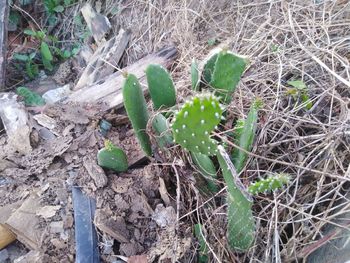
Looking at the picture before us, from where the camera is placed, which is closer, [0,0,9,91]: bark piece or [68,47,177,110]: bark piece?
[68,47,177,110]: bark piece

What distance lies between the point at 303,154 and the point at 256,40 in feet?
2.40

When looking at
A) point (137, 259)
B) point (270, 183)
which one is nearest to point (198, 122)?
point (270, 183)

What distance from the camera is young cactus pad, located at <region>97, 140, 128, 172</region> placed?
154 centimetres

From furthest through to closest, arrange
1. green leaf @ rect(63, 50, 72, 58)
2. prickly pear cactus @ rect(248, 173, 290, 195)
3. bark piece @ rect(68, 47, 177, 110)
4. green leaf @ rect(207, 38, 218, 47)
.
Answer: green leaf @ rect(63, 50, 72, 58) < green leaf @ rect(207, 38, 218, 47) < bark piece @ rect(68, 47, 177, 110) < prickly pear cactus @ rect(248, 173, 290, 195)

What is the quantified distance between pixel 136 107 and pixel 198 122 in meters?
0.45

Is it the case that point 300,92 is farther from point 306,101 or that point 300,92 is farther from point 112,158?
point 112,158

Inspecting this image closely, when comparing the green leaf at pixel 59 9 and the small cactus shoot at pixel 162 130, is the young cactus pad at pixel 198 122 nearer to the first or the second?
the small cactus shoot at pixel 162 130

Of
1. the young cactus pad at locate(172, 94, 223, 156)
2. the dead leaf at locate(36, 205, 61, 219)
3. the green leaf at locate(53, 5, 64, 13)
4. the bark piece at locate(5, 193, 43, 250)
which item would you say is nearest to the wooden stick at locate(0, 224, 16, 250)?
the bark piece at locate(5, 193, 43, 250)

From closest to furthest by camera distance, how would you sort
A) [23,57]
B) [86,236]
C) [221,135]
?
[86,236], [221,135], [23,57]

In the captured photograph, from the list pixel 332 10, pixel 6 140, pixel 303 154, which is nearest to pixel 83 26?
pixel 6 140

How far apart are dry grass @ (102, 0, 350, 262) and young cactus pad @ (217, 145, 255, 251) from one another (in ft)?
0.20

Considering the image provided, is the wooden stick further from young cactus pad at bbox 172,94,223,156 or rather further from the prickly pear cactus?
the prickly pear cactus

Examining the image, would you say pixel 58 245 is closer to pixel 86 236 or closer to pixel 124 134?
pixel 86 236

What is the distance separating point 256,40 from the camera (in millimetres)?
2070
